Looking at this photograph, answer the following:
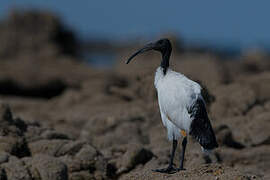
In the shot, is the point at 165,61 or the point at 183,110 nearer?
the point at 183,110

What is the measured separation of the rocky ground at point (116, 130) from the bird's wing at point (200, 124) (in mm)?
468

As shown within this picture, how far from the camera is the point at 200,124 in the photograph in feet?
32.7

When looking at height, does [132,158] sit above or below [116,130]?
above

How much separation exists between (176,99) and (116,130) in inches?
280

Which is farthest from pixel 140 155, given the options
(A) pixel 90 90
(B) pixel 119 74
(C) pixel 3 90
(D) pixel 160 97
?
(B) pixel 119 74

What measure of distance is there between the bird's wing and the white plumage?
0.06 m

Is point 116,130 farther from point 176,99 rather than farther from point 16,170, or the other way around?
point 176,99

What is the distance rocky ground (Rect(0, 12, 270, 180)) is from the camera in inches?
464

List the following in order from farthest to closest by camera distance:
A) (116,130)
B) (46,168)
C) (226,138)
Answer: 1. (116,130)
2. (226,138)
3. (46,168)

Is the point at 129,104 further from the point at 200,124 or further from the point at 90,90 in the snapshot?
the point at 200,124

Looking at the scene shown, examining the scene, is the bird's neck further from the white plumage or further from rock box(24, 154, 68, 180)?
rock box(24, 154, 68, 180)

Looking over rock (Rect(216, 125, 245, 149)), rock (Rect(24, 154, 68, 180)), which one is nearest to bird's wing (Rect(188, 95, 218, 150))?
rock (Rect(24, 154, 68, 180))

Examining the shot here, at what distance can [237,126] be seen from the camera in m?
16.2

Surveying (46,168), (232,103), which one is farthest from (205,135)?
(232,103)
